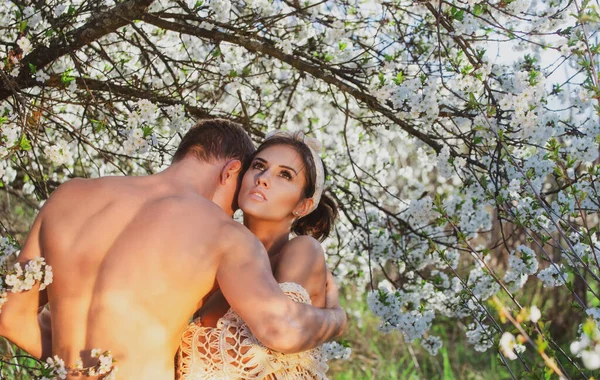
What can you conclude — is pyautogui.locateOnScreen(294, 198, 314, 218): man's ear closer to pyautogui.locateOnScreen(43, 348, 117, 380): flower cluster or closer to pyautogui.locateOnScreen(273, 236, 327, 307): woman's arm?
pyautogui.locateOnScreen(273, 236, 327, 307): woman's arm

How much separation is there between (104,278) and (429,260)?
2.65 m

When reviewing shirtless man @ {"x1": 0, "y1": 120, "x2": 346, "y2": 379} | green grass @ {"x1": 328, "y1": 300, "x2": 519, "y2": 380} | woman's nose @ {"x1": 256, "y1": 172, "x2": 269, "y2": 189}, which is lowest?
green grass @ {"x1": 328, "y1": 300, "x2": 519, "y2": 380}

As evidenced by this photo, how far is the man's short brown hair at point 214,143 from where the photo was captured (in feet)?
8.95

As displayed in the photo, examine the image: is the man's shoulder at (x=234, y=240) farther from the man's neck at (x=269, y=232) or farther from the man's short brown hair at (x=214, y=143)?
the man's neck at (x=269, y=232)

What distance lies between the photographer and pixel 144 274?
2357 millimetres

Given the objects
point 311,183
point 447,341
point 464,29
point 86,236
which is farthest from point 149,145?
point 447,341

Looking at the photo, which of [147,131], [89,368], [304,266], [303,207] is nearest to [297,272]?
[304,266]

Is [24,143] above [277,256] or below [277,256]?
above

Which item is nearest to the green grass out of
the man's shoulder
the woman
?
the woman

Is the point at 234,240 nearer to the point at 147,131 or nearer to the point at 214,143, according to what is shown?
the point at 214,143

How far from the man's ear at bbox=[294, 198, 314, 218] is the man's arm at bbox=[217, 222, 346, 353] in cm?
65

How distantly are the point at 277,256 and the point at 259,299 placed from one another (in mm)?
576

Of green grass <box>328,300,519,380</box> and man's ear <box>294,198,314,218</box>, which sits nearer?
man's ear <box>294,198,314,218</box>

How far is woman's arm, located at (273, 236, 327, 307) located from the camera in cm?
270
